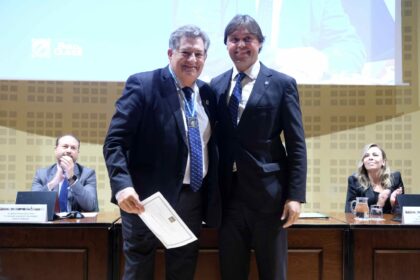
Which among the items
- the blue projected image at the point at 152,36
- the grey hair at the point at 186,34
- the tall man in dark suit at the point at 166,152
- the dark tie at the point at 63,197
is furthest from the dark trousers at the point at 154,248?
the blue projected image at the point at 152,36

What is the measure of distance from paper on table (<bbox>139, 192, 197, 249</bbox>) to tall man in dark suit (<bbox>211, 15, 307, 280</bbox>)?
0.27 m

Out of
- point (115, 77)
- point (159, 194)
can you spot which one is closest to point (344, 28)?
point (115, 77)

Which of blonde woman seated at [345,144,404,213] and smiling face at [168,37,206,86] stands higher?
smiling face at [168,37,206,86]

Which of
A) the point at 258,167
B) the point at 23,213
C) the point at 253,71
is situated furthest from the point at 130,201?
the point at 23,213

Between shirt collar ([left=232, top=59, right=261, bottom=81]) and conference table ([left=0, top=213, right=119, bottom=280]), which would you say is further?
conference table ([left=0, top=213, right=119, bottom=280])

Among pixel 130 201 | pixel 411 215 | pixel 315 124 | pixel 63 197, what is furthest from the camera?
pixel 315 124

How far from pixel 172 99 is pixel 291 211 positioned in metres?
0.66

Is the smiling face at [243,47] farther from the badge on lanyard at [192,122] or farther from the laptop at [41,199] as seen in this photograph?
the laptop at [41,199]

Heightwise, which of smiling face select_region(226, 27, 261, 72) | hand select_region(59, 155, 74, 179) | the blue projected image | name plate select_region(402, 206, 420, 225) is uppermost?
the blue projected image

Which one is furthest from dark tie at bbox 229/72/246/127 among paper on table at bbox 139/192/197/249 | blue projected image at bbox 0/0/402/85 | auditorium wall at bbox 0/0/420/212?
auditorium wall at bbox 0/0/420/212

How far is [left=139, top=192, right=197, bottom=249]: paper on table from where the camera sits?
1696 mm

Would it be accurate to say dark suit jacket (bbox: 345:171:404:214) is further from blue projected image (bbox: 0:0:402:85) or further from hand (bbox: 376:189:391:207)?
blue projected image (bbox: 0:0:402:85)

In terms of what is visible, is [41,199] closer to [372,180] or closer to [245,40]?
[245,40]

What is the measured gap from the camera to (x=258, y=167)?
6.16 ft
